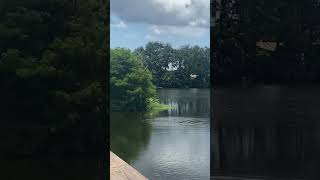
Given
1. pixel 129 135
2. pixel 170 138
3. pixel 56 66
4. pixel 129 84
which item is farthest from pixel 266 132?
pixel 129 84

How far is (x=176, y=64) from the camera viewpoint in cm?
2423

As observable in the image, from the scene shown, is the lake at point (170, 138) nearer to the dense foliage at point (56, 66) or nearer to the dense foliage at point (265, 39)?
the dense foliage at point (265, 39)

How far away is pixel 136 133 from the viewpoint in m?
20.4

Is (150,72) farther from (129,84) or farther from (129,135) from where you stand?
(129,135)

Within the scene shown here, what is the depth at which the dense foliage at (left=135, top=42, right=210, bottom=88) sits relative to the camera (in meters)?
23.8

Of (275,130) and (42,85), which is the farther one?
(275,130)

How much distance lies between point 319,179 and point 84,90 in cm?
257

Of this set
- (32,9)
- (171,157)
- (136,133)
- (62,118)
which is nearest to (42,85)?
(62,118)

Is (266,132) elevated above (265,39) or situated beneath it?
situated beneath

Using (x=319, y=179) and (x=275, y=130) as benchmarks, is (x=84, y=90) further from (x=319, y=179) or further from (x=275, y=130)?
(x=319, y=179)

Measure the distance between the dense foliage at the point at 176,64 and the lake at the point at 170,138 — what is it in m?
0.58

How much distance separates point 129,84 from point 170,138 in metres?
4.59

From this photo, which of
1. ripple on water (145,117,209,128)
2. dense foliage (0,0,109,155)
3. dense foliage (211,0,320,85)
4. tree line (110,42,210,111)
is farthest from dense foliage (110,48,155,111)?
dense foliage (0,0,109,155)

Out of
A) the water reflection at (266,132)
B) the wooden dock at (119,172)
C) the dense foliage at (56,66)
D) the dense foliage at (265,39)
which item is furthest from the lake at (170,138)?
the dense foliage at (56,66)
